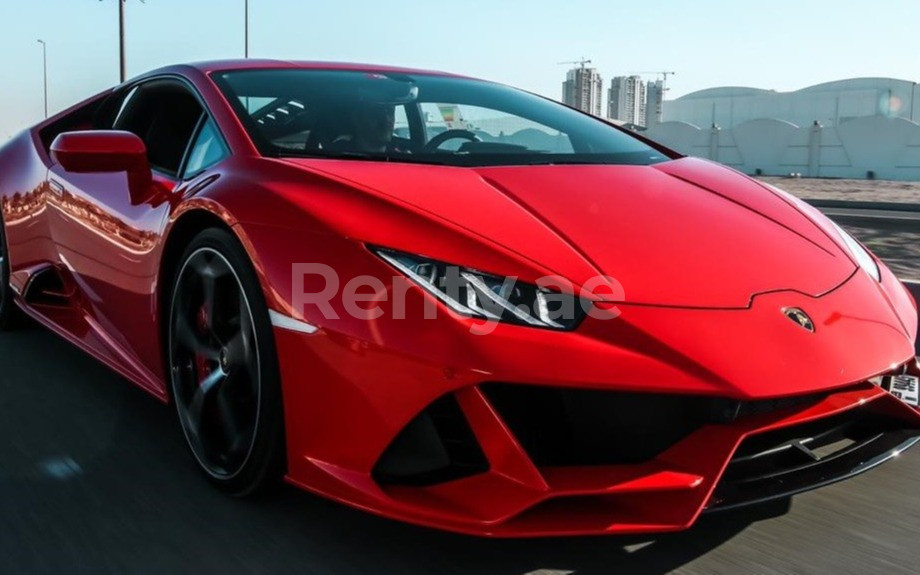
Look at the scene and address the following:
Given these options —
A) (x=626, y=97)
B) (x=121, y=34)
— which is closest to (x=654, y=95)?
(x=626, y=97)

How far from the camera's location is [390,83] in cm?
332

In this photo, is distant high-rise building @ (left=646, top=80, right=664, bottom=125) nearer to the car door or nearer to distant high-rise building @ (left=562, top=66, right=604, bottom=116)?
distant high-rise building @ (left=562, top=66, right=604, bottom=116)

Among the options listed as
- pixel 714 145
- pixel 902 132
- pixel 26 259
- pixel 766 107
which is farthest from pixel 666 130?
pixel 26 259

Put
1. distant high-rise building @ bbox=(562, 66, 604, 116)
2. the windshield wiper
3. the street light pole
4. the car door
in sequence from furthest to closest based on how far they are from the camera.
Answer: distant high-rise building @ bbox=(562, 66, 604, 116), the street light pole, the car door, the windshield wiper

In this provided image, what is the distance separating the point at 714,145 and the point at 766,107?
57.2ft

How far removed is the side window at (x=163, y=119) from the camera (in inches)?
121

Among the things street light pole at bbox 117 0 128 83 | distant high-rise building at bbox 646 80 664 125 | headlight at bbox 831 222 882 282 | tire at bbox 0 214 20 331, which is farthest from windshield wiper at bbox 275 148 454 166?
distant high-rise building at bbox 646 80 664 125

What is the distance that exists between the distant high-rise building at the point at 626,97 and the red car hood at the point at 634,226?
94.4 meters

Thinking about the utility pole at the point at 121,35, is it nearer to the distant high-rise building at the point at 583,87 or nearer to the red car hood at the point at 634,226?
the red car hood at the point at 634,226

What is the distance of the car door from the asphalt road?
38 centimetres

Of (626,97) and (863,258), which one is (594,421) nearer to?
(863,258)

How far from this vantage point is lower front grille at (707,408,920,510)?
1972 mm

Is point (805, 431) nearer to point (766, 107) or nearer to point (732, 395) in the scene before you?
point (732, 395)

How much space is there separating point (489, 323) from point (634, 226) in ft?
1.99
